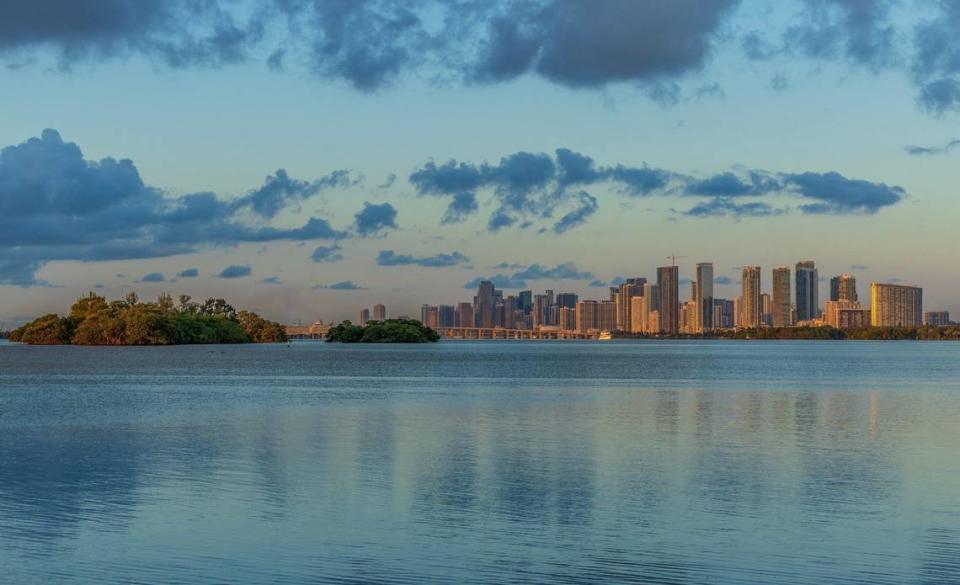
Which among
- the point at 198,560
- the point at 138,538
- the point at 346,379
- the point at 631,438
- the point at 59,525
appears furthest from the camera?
the point at 346,379

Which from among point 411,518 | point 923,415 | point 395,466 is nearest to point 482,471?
point 395,466

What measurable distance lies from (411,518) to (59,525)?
7.62m

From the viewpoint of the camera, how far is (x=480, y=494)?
29.9 m

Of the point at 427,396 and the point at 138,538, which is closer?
the point at 138,538

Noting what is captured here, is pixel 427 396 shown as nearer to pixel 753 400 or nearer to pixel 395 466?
pixel 753 400

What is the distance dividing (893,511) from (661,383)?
217 ft

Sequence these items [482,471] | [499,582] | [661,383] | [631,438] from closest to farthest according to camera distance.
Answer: [499,582] → [482,471] → [631,438] → [661,383]

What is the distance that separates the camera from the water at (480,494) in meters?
21.7

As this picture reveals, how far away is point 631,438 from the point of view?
44.8m

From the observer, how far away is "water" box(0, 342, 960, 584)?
21688mm

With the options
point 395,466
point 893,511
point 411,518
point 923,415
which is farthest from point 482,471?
point 923,415

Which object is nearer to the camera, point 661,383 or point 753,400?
point 753,400

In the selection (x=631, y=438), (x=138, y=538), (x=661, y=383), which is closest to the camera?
(x=138, y=538)

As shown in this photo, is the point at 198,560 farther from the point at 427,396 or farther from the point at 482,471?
the point at 427,396
